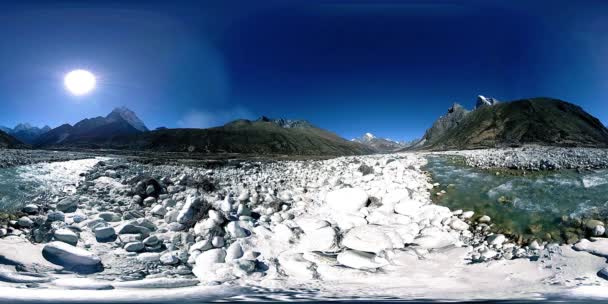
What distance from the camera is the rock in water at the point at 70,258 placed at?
24.7 feet

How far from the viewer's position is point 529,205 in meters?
12.2

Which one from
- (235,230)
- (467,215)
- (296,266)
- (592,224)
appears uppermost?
(467,215)

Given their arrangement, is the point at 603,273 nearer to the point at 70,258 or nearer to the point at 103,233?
the point at 70,258

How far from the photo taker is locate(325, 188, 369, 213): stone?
12.4 m

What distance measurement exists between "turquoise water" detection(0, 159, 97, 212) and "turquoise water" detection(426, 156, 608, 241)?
1497 cm

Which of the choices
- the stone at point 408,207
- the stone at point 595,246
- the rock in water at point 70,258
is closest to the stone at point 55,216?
the rock in water at point 70,258

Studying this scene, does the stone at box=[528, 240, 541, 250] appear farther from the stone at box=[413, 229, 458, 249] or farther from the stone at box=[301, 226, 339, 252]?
the stone at box=[301, 226, 339, 252]

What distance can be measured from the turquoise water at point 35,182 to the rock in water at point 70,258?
158 inches

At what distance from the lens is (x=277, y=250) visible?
31.3ft

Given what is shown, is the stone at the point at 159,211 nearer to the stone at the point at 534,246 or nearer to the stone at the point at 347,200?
the stone at the point at 347,200

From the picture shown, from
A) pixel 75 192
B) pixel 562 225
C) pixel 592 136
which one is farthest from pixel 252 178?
pixel 592 136

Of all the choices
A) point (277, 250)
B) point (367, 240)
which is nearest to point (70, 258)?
point (277, 250)

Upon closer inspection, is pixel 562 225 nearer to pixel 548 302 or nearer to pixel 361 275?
pixel 548 302

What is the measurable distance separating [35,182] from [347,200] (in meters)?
12.9
